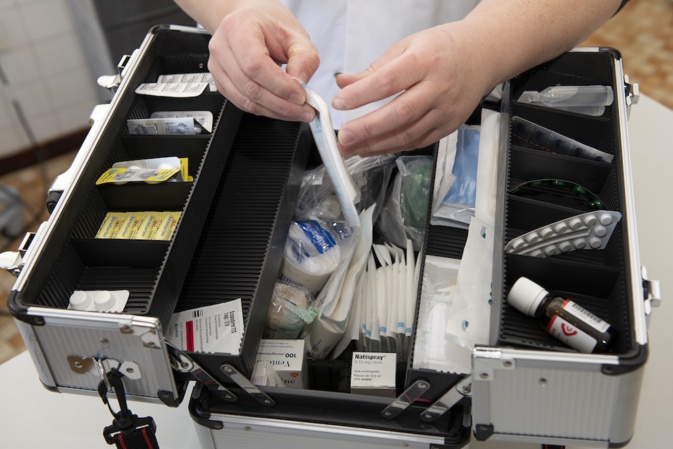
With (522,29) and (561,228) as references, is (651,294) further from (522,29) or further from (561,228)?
(522,29)

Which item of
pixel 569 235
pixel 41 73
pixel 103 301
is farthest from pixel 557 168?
pixel 41 73

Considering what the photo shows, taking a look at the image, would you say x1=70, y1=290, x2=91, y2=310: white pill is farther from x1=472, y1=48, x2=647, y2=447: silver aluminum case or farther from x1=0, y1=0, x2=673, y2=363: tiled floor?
x1=0, y1=0, x2=673, y2=363: tiled floor

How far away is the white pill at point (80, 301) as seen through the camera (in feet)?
2.73

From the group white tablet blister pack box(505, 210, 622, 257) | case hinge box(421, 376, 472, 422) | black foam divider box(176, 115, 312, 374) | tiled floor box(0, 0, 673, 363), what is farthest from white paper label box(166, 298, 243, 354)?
tiled floor box(0, 0, 673, 363)

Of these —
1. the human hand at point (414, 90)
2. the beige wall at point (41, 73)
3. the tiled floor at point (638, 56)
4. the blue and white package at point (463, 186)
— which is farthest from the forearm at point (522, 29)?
the beige wall at point (41, 73)

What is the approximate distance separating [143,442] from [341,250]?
358 millimetres

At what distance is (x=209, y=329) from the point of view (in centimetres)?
86

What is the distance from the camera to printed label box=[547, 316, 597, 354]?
742 mm

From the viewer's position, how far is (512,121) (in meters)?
0.97

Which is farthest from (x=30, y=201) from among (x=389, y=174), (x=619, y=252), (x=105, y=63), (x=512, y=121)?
(x=619, y=252)

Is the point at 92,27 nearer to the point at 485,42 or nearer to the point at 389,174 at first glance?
the point at 389,174

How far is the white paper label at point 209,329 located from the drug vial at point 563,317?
33 cm

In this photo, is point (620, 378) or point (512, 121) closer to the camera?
point (620, 378)

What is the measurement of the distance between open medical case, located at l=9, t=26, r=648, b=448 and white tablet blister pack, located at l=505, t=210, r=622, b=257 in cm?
2
